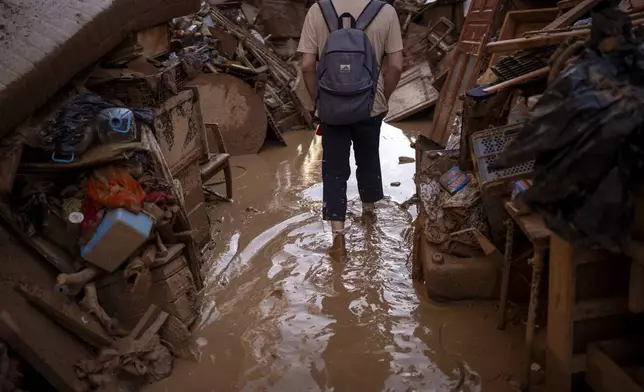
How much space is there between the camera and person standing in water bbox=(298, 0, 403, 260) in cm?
354

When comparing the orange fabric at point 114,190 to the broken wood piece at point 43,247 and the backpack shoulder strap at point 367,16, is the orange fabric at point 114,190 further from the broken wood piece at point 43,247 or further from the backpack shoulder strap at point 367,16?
the backpack shoulder strap at point 367,16

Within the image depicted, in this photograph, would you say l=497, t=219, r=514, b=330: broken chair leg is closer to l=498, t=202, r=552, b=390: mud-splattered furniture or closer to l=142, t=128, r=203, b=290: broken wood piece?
l=498, t=202, r=552, b=390: mud-splattered furniture

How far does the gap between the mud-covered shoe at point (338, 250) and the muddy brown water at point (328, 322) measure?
47mm

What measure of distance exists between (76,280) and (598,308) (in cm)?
244

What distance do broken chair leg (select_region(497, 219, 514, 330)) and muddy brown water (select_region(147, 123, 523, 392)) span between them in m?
0.08

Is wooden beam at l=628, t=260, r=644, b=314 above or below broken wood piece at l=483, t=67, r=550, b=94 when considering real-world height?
below

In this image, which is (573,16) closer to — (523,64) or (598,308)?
(523,64)

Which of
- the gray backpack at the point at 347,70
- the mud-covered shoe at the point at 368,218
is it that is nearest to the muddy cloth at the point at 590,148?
the gray backpack at the point at 347,70

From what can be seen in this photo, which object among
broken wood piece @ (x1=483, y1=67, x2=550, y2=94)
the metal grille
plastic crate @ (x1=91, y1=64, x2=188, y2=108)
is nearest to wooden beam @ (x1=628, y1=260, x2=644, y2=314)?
broken wood piece @ (x1=483, y1=67, x2=550, y2=94)

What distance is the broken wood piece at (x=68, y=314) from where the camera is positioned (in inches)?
104

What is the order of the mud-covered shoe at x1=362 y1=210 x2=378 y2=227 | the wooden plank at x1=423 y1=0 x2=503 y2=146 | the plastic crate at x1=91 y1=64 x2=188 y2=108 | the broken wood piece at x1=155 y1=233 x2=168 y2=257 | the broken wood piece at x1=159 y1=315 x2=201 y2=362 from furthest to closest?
the wooden plank at x1=423 y1=0 x2=503 y2=146 → the mud-covered shoe at x1=362 y1=210 x2=378 y2=227 → the plastic crate at x1=91 y1=64 x2=188 y2=108 → the broken wood piece at x1=155 y1=233 x2=168 y2=257 → the broken wood piece at x1=159 y1=315 x2=201 y2=362

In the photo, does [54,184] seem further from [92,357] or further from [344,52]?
[344,52]

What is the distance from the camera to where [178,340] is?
300 centimetres

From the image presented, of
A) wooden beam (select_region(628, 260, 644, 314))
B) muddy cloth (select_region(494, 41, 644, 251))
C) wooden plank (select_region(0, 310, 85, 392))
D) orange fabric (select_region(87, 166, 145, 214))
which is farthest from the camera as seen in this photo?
orange fabric (select_region(87, 166, 145, 214))
